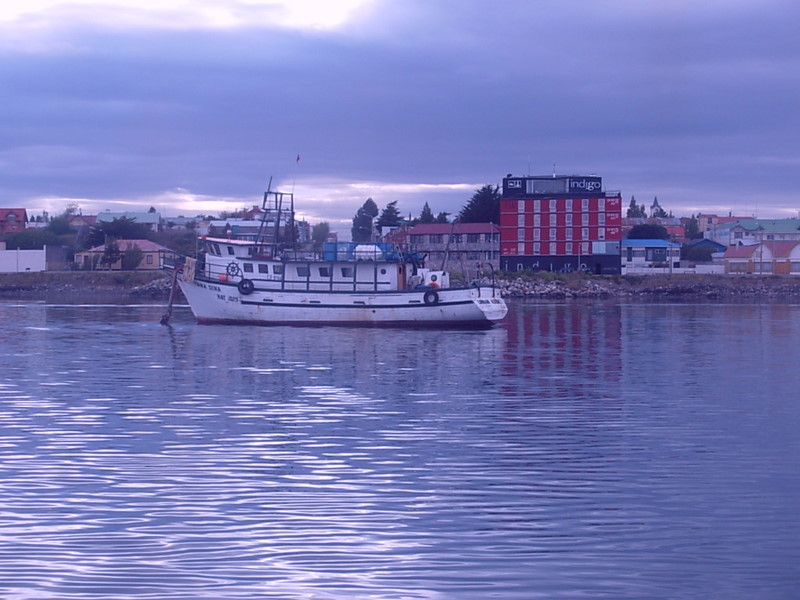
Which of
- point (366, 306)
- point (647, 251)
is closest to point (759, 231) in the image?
point (647, 251)

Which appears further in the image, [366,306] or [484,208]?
[484,208]

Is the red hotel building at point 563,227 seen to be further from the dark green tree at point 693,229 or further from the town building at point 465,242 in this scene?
the dark green tree at point 693,229

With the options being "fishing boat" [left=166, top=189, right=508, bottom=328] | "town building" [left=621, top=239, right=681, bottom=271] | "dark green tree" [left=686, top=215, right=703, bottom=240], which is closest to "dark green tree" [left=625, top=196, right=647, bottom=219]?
"dark green tree" [left=686, top=215, right=703, bottom=240]

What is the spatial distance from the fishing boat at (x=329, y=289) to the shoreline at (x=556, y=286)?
28.3 meters

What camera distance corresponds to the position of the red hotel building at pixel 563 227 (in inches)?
3435

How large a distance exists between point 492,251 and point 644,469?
80.6 m

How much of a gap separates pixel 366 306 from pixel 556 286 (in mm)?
38246

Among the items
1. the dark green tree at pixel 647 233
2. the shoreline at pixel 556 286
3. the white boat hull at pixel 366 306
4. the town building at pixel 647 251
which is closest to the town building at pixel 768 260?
the town building at pixel 647 251

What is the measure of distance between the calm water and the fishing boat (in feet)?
45.5

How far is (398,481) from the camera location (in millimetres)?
12055

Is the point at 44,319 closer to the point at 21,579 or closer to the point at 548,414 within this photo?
the point at 548,414

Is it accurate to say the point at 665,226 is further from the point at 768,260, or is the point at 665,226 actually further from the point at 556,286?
the point at 556,286

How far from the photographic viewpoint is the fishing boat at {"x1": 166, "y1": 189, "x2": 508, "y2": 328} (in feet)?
131

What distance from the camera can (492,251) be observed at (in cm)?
9294
